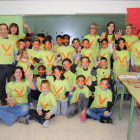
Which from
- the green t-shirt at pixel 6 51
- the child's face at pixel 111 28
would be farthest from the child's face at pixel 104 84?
the green t-shirt at pixel 6 51

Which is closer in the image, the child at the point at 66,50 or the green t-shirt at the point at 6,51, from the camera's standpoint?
the green t-shirt at the point at 6,51

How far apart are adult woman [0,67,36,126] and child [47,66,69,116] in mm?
389

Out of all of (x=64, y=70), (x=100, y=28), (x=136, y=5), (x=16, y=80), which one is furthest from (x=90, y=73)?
(x=136, y=5)

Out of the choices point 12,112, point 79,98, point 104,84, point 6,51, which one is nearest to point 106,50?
point 104,84

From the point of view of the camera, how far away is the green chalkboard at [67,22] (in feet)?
15.3

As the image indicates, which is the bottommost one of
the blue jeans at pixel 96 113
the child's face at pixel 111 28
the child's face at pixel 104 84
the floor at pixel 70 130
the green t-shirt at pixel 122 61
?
the floor at pixel 70 130

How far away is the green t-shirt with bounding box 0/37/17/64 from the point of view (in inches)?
121

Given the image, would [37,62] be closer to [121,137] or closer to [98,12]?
[121,137]

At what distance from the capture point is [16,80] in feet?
9.56

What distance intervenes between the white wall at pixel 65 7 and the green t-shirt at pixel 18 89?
250 cm

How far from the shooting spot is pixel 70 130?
2.53 meters

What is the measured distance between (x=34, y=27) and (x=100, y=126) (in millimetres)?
3334

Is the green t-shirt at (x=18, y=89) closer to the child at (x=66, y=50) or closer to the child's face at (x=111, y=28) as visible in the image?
the child at (x=66, y=50)

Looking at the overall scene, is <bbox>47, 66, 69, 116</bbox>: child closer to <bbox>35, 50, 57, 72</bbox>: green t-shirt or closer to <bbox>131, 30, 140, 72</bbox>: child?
<bbox>35, 50, 57, 72</bbox>: green t-shirt
